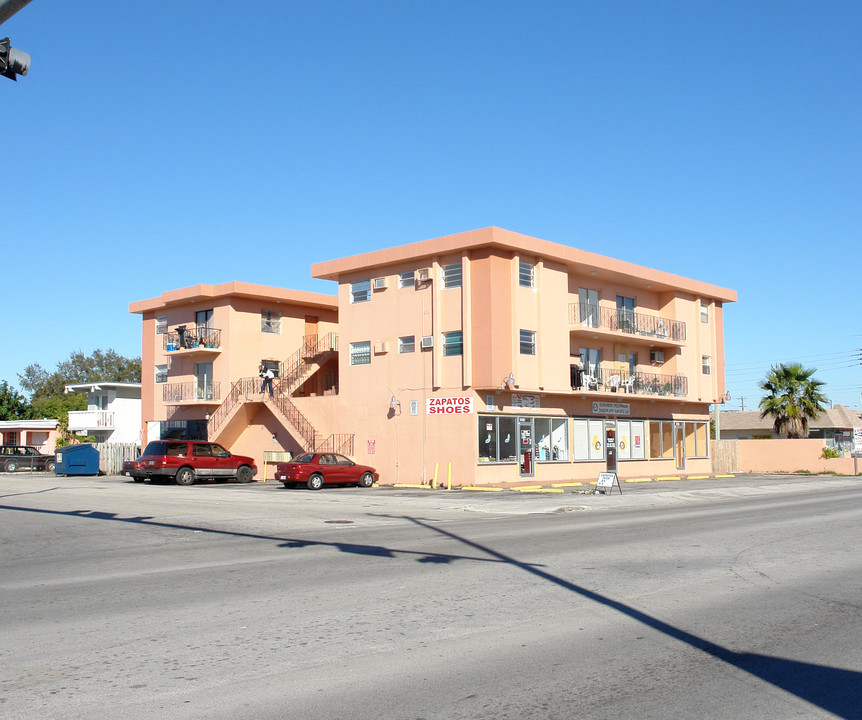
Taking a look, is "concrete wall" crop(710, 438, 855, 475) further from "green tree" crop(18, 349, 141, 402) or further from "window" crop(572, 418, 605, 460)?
"green tree" crop(18, 349, 141, 402)

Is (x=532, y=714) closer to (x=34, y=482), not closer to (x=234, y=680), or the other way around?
(x=234, y=680)

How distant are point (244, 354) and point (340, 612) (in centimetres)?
3450

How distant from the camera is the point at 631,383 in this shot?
38.8 meters

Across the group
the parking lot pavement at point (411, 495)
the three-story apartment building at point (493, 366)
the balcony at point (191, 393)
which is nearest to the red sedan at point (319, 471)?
the parking lot pavement at point (411, 495)

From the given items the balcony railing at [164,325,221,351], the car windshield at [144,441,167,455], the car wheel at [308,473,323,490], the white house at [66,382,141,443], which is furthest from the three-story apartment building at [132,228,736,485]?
the white house at [66,382,141,443]

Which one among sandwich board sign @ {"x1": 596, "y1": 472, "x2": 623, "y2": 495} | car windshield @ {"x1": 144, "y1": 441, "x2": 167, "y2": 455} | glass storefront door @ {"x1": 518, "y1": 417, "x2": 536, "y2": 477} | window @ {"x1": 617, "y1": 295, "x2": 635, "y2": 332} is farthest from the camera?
window @ {"x1": 617, "y1": 295, "x2": 635, "y2": 332}

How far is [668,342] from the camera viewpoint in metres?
41.3

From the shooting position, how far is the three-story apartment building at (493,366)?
3253 centimetres

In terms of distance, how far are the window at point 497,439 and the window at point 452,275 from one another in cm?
540

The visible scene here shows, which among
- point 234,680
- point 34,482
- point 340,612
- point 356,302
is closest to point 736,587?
point 340,612

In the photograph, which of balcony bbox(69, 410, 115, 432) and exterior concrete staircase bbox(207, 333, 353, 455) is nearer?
exterior concrete staircase bbox(207, 333, 353, 455)

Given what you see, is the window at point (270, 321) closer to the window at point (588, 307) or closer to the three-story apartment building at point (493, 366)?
the three-story apartment building at point (493, 366)

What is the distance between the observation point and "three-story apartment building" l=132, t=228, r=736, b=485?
3253cm

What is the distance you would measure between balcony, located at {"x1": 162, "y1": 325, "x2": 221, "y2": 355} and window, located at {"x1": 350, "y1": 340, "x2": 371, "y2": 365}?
8.47m
